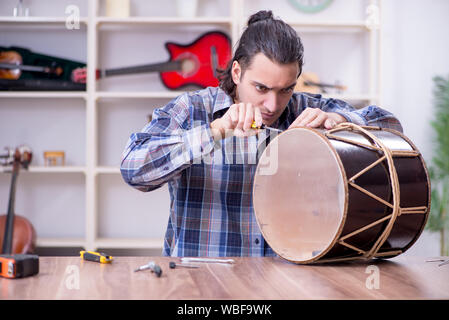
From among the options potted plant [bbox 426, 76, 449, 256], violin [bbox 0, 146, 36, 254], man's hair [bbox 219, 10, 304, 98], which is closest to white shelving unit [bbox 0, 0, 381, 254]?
violin [bbox 0, 146, 36, 254]

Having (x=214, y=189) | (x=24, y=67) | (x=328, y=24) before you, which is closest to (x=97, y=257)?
(x=214, y=189)

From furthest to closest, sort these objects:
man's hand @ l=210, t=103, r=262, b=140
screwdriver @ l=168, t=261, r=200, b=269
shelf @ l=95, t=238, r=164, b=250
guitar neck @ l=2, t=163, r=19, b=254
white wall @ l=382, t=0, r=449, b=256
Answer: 1. white wall @ l=382, t=0, r=449, b=256
2. shelf @ l=95, t=238, r=164, b=250
3. guitar neck @ l=2, t=163, r=19, b=254
4. man's hand @ l=210, t=103, r=262, b=140
5. screwdriver @ l=168, t=261, r=200, b=269

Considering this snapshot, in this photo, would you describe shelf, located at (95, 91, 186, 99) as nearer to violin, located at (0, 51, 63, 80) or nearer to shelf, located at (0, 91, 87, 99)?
shelf, located at (0, 91, 87, 99)

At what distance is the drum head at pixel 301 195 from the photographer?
3.59 ft

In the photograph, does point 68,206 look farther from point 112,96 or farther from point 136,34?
point 136,34

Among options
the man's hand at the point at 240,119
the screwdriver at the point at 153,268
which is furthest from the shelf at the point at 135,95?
the screwdriver at the point at 153,268

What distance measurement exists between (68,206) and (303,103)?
2.18 metres

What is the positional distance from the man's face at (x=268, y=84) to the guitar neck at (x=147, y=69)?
1.78 metres

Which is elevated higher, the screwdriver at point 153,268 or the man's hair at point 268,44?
the man's hair at point 268,44

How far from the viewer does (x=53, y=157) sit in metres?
3.30

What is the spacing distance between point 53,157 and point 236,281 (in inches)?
103

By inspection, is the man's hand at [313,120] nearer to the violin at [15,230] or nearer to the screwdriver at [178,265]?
the screwdriver at [178,265]

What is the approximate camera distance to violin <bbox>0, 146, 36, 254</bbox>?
291 cm

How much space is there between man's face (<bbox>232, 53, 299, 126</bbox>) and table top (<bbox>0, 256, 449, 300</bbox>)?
0.58 m
